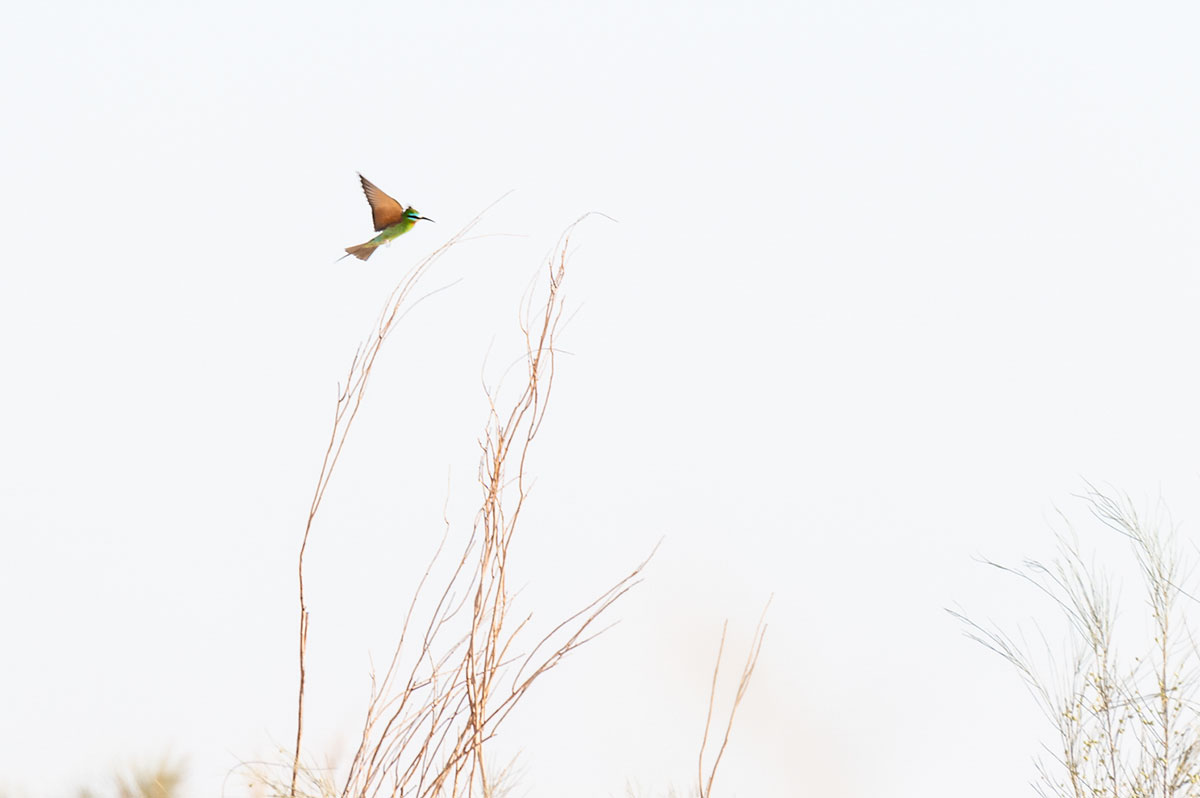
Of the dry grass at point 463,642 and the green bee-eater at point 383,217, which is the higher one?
the green bee-eater at point 383,217

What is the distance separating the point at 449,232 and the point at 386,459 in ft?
5.87

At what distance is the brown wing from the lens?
1547 mm

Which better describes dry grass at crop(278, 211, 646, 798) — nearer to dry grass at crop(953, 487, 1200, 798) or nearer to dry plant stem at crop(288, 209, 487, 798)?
dry plant stem at crop(288, 209, 487, 798)

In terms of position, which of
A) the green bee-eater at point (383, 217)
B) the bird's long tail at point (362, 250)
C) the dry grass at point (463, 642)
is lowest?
the dry grass at point (463, 642)

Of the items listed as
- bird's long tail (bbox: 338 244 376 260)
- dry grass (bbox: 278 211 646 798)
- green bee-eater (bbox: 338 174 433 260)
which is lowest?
dry grass (bbox: 278 211 646 798)

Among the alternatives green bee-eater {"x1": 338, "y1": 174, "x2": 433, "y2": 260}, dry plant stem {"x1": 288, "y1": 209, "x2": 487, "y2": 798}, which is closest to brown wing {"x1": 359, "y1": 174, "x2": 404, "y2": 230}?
green bee-eater {"x1": 338, "y1": 174, "x2": 433, "y2": 260}

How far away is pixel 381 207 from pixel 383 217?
0.05ft

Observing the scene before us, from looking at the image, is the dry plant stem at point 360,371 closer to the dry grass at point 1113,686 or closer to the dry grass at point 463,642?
the dry grass at point 463,642

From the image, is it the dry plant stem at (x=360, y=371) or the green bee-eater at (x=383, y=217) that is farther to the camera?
the green bee-eater at (x=383, y=217)

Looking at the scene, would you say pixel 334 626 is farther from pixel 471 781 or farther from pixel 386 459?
pixel 471 781

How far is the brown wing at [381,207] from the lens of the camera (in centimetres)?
155

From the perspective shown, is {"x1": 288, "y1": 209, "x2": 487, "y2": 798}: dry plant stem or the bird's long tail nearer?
{"x1": 288, "y1": 209, "x2": 487, "y2": 798}: dry plant stem

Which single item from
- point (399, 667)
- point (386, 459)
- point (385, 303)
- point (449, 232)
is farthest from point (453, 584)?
point (386, 459)

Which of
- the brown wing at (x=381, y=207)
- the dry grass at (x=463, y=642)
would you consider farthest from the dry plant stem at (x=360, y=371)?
the brown wing at (x=381, y=207)
